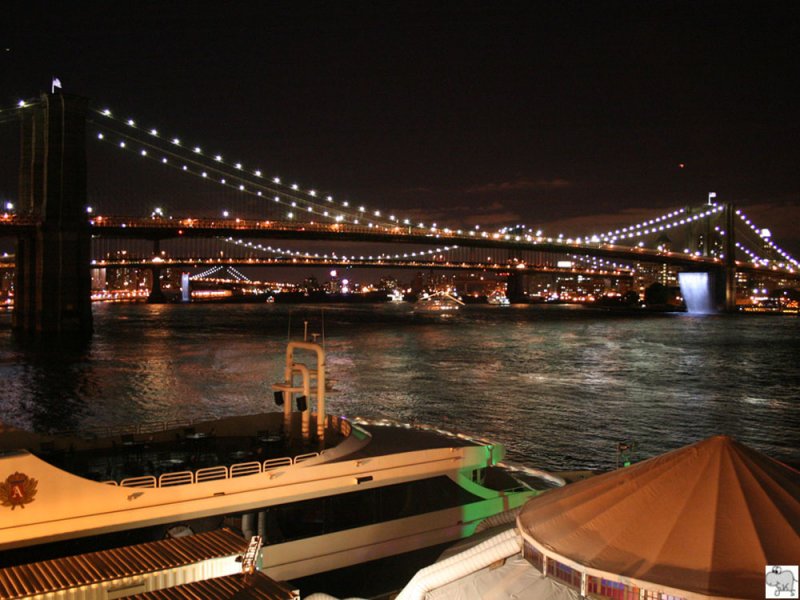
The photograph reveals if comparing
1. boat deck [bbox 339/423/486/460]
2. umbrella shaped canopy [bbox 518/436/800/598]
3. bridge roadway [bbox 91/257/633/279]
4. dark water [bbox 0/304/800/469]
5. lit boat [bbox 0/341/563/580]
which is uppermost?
bridge roadway [bbox 91/257/633/279]

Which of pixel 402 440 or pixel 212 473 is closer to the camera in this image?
pixel 212 473

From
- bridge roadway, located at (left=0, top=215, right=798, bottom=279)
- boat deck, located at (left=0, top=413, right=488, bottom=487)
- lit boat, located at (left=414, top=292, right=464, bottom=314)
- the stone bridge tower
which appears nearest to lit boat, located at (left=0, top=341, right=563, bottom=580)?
boat deck, located at (left=0, top=413, right=488, bottom=487)

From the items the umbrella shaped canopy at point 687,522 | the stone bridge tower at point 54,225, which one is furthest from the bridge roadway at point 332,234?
the umbrella shaped canopy at point 687,522

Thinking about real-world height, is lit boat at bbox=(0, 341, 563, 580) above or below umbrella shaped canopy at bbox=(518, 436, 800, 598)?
below

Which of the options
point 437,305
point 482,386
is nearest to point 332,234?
point 482,386

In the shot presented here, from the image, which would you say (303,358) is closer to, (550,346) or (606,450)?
(550,346)

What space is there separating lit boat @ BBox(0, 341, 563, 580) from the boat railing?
0.02 m

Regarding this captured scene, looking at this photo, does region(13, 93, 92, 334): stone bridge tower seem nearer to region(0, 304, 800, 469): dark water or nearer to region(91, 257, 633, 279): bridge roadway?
region(0, 304, 800, 469): dark water

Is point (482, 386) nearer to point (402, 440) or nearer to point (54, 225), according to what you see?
point (402, 440)

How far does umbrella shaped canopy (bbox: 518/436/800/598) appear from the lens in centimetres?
447

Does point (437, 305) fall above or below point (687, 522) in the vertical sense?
below

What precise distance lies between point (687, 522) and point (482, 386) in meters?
26.9

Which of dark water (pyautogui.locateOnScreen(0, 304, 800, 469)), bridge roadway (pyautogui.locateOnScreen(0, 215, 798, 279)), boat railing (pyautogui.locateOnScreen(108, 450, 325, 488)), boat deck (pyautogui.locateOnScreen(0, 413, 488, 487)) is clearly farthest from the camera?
bridge roadway (pyautogui.locateOnScreen(0, 215, 798, 279))

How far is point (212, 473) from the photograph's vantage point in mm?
9641
